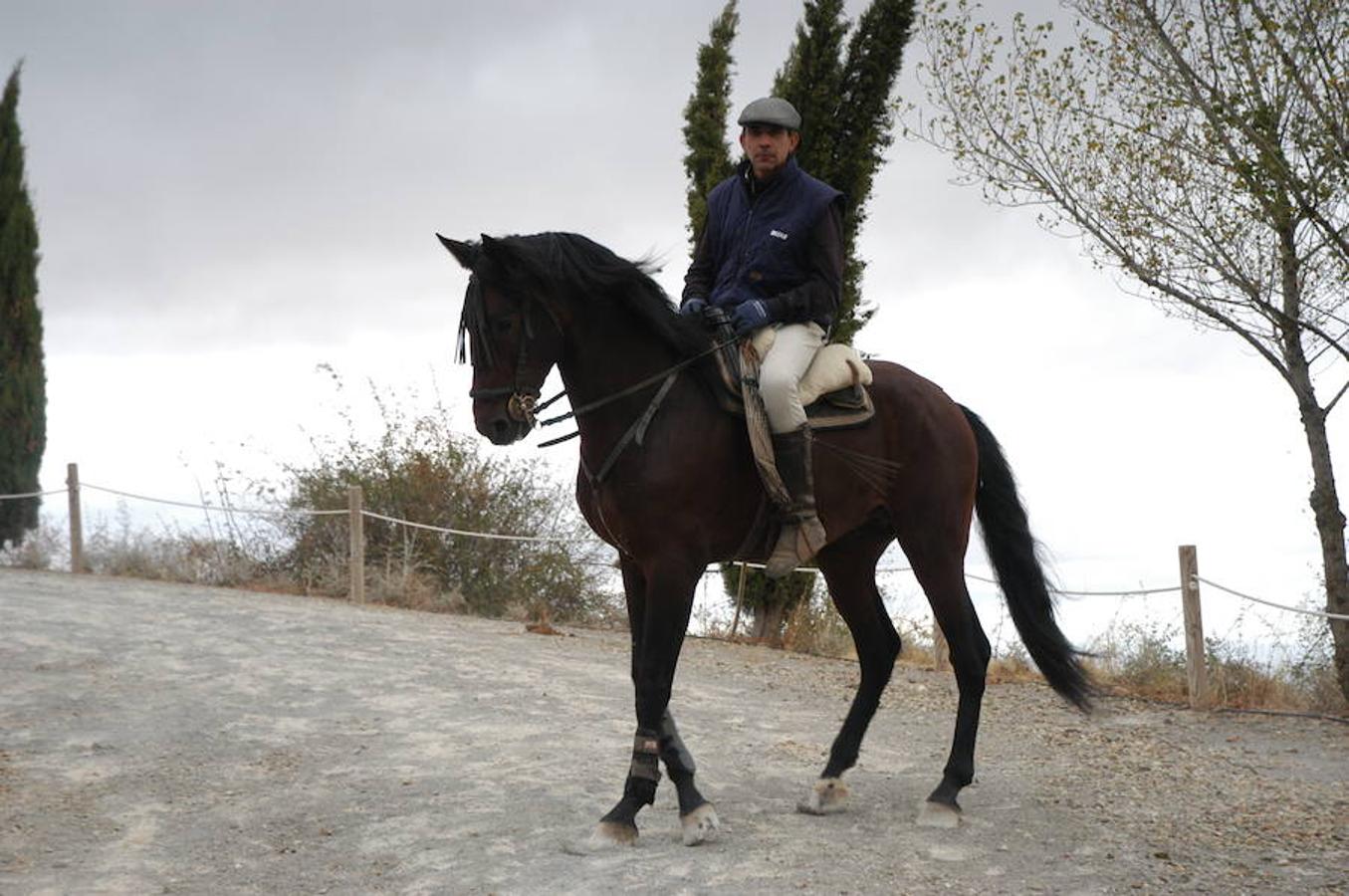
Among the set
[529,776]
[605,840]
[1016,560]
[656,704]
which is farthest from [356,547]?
[656,704]

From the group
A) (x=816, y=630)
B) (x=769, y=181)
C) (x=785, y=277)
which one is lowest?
(x=816, y=630)

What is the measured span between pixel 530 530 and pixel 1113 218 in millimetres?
7590

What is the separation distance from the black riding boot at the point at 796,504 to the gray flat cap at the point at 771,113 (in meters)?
1.43

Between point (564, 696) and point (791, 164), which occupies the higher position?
point (791, 164)

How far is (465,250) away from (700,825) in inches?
106

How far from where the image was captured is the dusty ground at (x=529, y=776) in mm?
5836

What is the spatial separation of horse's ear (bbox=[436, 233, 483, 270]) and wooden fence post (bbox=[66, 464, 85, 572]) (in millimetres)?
13001

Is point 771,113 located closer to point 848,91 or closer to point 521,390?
point 521,390

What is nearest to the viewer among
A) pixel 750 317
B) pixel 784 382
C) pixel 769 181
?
pixel 784 382

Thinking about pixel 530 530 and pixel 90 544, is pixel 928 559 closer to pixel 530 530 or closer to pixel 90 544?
pixel 530 530

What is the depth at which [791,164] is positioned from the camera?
651 cm

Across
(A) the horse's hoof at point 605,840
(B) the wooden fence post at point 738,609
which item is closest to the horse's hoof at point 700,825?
(A) the horse's hoof at point 605,840

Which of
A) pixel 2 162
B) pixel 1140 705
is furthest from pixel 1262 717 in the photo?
pixel 2 162

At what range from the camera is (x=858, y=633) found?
6.89 meters
